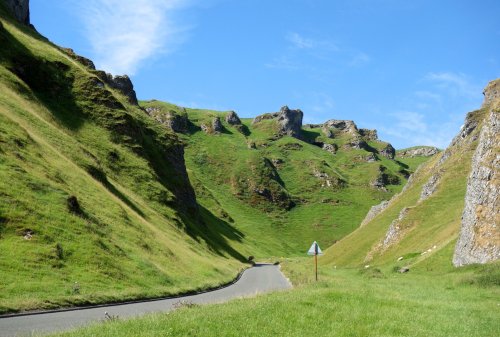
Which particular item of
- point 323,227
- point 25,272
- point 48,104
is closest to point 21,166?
point 25,272

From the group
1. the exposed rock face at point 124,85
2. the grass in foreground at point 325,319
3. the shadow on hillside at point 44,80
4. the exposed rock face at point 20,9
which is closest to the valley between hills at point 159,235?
the grass in foreground at point 325,319

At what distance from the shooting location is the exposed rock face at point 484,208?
41497 mm

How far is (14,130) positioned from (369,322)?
133 feet

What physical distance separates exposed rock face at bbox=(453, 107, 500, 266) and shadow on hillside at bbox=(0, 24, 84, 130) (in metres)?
57.4

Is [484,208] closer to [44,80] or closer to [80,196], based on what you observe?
[80,196]

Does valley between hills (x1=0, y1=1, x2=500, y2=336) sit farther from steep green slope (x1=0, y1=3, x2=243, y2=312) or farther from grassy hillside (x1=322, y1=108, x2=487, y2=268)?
grassy hillside (x1=322, y1=108, x2=487, y2=268)

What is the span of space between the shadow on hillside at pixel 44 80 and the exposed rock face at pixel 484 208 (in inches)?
2262

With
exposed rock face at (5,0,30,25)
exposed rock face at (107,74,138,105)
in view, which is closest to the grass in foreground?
exposed rock face at (107,74,138,105)

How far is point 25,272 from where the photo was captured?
88.2 feet

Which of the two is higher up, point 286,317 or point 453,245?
point 453,245

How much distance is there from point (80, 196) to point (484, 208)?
40691 mm

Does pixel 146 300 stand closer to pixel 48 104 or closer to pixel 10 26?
pixel 48 104

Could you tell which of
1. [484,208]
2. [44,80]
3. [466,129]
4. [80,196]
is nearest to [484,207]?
[484,208]

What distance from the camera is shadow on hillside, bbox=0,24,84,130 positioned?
70625 millimetres
